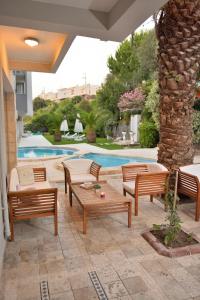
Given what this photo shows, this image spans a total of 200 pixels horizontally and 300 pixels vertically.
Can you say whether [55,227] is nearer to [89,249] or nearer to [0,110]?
[89,249]

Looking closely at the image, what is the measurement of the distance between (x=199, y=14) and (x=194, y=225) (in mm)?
4519

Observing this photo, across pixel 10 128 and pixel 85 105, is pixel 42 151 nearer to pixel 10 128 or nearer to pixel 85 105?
pixel 10 128

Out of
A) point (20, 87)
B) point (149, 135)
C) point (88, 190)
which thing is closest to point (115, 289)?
point (88, 190)

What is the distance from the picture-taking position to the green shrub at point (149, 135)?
17.5m

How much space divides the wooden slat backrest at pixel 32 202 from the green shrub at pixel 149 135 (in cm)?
1395

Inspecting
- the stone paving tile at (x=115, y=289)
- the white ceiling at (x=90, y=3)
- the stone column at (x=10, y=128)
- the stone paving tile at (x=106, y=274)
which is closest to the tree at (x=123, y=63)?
the stone column at (x=10, y=128)

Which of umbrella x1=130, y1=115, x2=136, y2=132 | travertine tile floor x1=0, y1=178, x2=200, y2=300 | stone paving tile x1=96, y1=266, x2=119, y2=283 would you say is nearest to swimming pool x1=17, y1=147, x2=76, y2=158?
umbrella x1=130, y1=115, x2=136, y2=132

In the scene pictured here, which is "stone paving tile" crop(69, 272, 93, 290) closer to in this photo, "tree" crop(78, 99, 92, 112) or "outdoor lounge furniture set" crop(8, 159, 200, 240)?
"outdoor lounge furniture set" crop(8, 159, 200, 240)

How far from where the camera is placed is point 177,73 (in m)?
5.72

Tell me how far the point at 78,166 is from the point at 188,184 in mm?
2980

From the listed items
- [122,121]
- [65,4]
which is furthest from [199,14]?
[122,121]

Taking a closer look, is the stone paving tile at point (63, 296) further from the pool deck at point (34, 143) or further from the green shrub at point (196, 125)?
the pool deck at point (34, 143)

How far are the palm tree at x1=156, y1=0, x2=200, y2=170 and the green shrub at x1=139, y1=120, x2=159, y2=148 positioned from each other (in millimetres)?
11525

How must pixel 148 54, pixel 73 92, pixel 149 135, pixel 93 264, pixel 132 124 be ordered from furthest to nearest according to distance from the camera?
pixel 73 92 < pixel 132 124 < pixel 148 54 < pixel 149 135 < pixel 93 264
